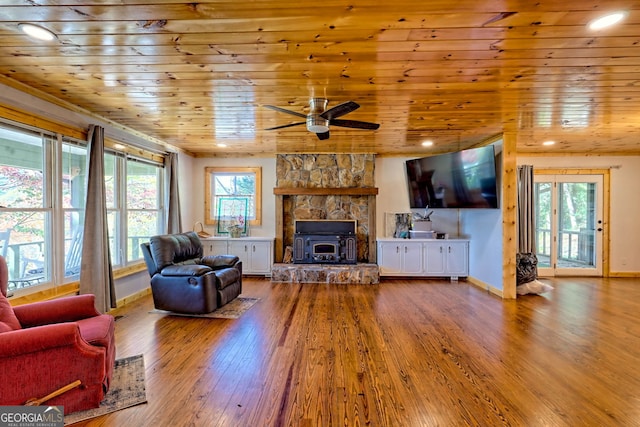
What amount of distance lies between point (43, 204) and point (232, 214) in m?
3.49

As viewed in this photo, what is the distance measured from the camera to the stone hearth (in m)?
5.66

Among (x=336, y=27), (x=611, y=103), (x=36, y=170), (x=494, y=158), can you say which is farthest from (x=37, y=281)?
(x=611, y=103)

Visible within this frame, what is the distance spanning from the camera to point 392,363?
264 cm

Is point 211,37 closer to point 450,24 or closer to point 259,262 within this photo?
point 450,24

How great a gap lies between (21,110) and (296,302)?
370cm

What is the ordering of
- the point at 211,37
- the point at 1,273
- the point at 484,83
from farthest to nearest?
the point at 484,83 → the point at 1,273 → the point at 211,37

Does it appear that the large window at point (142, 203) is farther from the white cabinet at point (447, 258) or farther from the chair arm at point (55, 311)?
the white cabinet at point (447, 258)

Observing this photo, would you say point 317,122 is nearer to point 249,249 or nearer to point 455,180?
point 455,180

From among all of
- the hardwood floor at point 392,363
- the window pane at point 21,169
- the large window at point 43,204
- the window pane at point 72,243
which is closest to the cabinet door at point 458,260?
the hardwood floor at point 392,363

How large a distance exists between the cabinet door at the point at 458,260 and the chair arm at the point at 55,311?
5.41 meters

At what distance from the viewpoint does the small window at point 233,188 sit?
21.5 feet

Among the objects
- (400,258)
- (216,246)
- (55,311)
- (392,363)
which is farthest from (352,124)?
(216,246)

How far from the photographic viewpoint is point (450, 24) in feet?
6.28

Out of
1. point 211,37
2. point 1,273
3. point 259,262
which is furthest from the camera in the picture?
point 259,262
